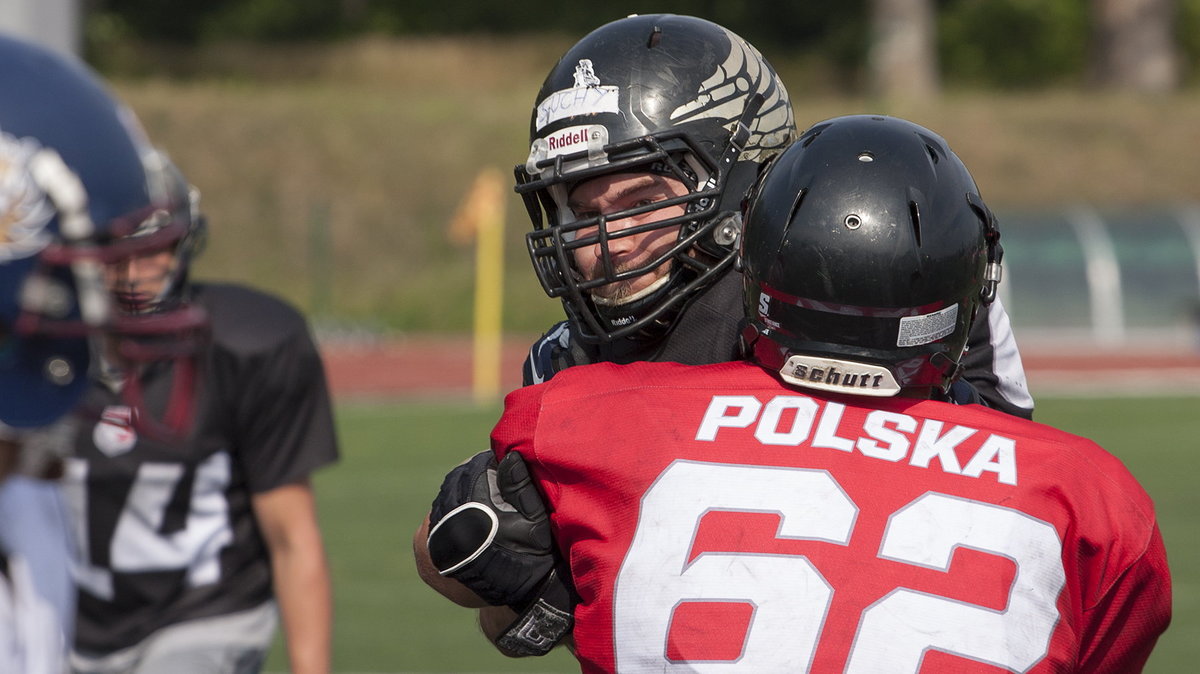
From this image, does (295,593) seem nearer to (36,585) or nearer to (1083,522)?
(36,585)

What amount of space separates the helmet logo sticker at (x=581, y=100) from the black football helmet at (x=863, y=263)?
0.48 metres

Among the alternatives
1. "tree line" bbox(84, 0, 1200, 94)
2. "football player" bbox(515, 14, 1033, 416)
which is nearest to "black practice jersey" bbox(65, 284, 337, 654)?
"football player" bbox(515, 14, 1033, 416)

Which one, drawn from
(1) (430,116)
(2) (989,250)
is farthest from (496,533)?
(1) (430,116)

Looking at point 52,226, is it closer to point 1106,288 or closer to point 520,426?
point 520,426

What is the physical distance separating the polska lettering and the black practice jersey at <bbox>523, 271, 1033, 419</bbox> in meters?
0.35

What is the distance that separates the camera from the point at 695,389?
2.26m

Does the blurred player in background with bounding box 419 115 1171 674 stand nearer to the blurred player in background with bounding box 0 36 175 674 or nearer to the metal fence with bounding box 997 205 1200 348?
the blurred player in background with bounding box 0 36 175 674

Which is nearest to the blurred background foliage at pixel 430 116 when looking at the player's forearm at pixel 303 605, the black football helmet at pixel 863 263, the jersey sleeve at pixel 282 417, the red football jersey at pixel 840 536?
the jersey sleeve at pixel 282 417

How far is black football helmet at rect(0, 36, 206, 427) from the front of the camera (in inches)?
69.6

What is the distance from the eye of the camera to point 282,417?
12.8 feet

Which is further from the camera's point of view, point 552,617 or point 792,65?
point 792,65

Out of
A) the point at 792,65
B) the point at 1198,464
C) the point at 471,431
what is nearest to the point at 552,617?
the point at 1198,464

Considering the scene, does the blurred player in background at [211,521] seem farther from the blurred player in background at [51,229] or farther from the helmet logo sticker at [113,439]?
the blurred player in background at [51,229]

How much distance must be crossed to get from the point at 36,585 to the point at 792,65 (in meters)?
32.0
